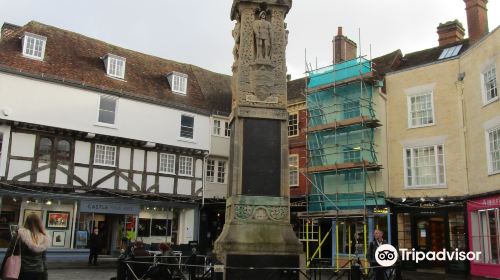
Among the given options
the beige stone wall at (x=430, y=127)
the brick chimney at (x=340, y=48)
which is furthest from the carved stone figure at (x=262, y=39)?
the brick chimney at (x=340, y=48)

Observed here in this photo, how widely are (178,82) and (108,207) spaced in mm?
8804

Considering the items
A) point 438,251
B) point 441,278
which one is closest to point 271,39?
point 441,278

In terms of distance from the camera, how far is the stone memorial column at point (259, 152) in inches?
367

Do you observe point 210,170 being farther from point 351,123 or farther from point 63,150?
point 351,123

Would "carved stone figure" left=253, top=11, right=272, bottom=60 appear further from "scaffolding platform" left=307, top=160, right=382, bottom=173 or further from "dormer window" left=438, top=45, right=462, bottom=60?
"dormer window" left=438, top=45, right=462, bottom=60

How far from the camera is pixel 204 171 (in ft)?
92.0

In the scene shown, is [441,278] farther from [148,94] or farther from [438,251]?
[148,94]

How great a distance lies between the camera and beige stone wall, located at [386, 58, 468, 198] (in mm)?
19750

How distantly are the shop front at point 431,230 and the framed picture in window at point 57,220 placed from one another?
1549 cm

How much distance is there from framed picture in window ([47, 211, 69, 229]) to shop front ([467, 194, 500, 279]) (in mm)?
18197

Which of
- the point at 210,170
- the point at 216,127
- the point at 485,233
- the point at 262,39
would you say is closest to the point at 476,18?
the point at 485,233

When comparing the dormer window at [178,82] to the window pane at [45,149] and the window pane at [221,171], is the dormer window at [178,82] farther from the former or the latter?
the window pane at [45,149]

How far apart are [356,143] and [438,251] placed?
5887 mm

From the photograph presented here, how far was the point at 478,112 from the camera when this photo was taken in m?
18.6
